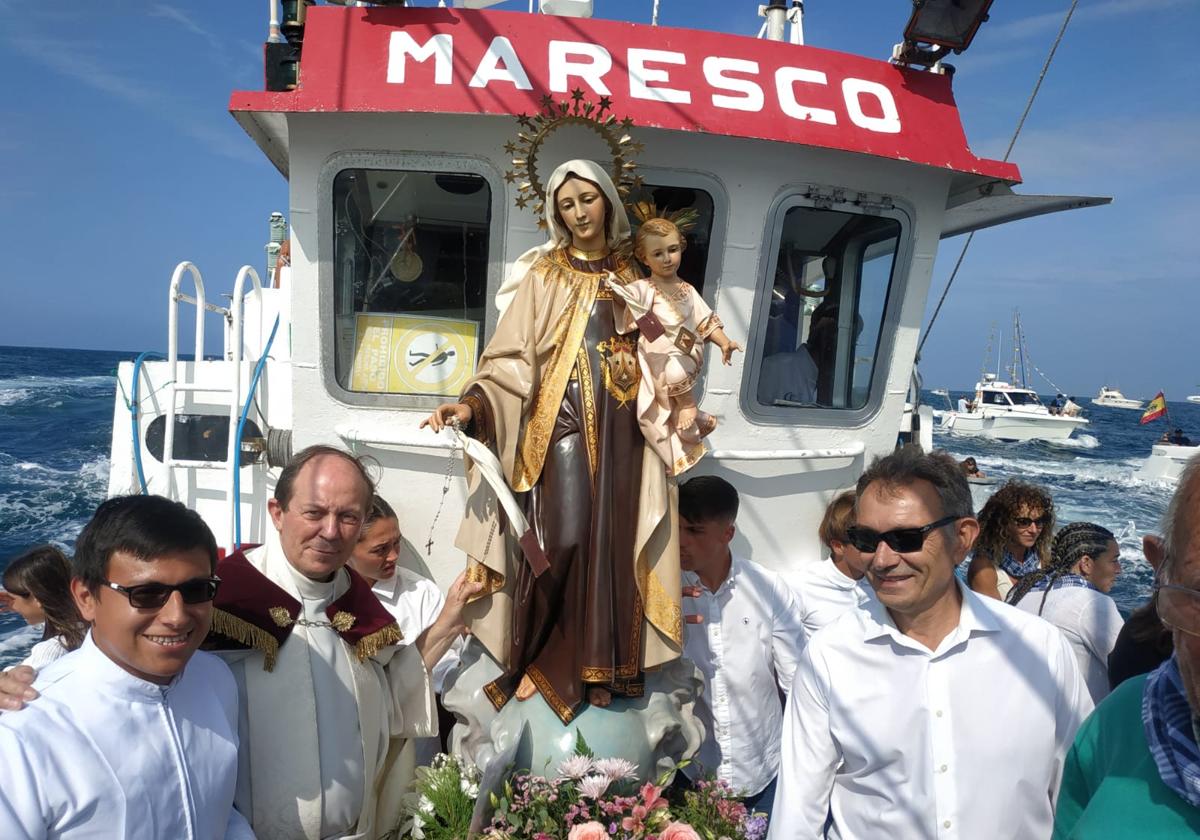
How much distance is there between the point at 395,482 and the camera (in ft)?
13.7

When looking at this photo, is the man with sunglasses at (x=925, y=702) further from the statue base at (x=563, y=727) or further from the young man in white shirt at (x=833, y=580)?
the young man in white shirt at (x=833, y=580)

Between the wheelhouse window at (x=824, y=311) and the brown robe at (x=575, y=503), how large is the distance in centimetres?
139

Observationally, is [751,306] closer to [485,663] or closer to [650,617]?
[650,617]

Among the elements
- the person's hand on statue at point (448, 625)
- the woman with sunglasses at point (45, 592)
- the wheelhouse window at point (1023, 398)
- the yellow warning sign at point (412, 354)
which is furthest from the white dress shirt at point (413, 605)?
the wheelhouse window at point (1023, 398)

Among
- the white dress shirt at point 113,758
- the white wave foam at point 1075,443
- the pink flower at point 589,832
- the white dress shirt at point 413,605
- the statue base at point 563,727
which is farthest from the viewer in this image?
the white wave foam at point 1075,443

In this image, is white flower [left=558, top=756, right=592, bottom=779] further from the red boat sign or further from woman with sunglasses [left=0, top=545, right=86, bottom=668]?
the red boat sign

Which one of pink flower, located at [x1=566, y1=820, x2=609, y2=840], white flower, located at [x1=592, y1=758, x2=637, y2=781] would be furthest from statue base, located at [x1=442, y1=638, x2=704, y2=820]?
pink flower, located at [x1=566, y1=820, x2=609, y2=840]

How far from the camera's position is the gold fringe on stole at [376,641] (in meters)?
2.55

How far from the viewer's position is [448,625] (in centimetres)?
314

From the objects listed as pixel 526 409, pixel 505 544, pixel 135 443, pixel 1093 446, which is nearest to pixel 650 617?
pixel 505 544

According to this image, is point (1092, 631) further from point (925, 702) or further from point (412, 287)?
point (412, 287)

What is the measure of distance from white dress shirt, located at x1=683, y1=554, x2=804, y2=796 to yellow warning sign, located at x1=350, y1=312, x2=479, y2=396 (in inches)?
63.2

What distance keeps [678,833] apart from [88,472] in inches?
644

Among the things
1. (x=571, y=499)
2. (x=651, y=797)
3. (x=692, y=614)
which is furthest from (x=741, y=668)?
(x=571, y=499)
